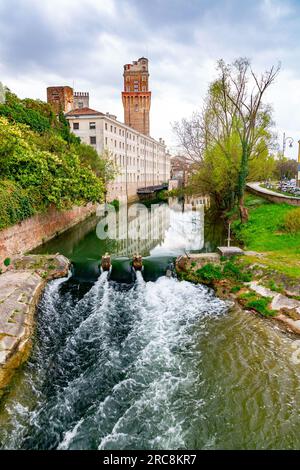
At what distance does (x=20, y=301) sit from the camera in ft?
33.2

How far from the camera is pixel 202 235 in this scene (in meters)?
22.4

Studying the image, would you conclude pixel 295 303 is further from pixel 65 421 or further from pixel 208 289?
pixel 65 421

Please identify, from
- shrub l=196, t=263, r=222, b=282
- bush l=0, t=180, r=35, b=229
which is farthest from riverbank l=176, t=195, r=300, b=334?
bush l=0, t=180, r=35, b=229

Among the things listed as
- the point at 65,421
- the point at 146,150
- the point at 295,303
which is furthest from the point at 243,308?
the point at 146,150

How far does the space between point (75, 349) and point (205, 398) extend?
12.4 feet

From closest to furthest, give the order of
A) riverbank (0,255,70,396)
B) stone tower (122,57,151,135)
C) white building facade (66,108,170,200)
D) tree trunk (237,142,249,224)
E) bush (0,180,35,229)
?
1. riverbank (0,255,70,396)
2. bush (0,180,35,229)
3. tree trunk (237,142,249,224)
4. white building facade (66,108,170,200)
5. stone tower (122,57,151,135)

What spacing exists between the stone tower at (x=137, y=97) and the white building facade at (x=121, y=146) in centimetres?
450

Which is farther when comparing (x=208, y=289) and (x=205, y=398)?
(x=208, y=289)

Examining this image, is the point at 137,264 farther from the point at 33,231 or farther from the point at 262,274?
the point at 33,231

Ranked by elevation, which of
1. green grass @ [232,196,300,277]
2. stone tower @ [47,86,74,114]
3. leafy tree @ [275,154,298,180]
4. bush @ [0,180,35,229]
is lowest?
green grass @ [232,196,300,277]

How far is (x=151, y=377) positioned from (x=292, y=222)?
1295 centimetres

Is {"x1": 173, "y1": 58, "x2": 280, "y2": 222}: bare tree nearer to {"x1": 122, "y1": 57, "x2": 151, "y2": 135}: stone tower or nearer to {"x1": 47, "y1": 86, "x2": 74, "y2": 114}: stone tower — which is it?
{"x1": 47, "y1": 86, "x2": 74, "y2": 114}: stone tower

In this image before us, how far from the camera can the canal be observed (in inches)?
214

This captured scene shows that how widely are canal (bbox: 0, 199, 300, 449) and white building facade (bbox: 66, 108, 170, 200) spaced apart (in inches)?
1226
